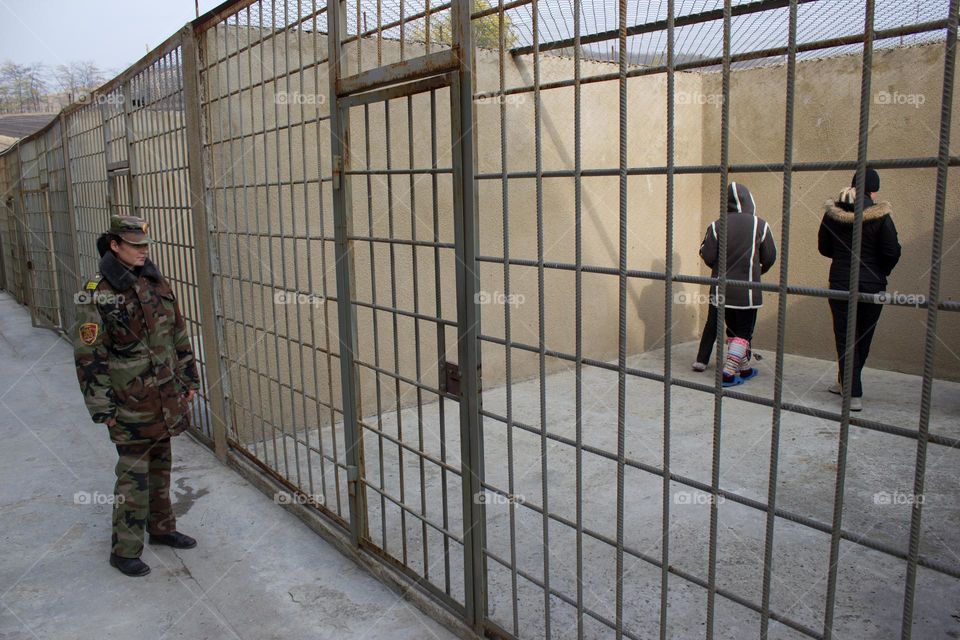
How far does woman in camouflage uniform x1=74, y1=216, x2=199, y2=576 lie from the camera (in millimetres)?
3516

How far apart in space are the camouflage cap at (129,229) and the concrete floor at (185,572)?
1690mm

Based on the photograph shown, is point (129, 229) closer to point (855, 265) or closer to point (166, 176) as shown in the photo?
point (166, 176)

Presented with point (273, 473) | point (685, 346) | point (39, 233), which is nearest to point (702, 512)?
point (273, 473)

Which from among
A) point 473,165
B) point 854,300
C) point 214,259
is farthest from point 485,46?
point 854,300

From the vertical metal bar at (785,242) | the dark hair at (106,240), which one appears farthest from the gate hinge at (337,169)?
the vertical metal bar at (785,242)

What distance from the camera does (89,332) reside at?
3445 millimetres

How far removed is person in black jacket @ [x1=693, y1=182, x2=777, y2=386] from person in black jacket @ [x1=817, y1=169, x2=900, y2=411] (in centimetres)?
63

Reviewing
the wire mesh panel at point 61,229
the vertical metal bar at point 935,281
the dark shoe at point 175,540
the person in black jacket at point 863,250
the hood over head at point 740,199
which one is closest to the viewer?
the vertical metal bar at point 935,281

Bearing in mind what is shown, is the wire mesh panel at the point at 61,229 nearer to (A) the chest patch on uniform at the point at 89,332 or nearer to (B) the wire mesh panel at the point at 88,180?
(B) the wire mesh panel at the point at 88,180

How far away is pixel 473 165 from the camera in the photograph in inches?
108

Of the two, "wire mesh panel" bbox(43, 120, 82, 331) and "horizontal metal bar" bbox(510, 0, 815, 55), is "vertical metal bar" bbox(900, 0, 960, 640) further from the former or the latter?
"wire mesh panel" bbox(43, 120, 82, 331)

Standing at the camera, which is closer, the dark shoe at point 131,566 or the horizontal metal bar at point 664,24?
the horizontal metal bar at point 664,24

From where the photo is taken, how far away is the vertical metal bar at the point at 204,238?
4.95 meters

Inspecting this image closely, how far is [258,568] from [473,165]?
2.39 meters
